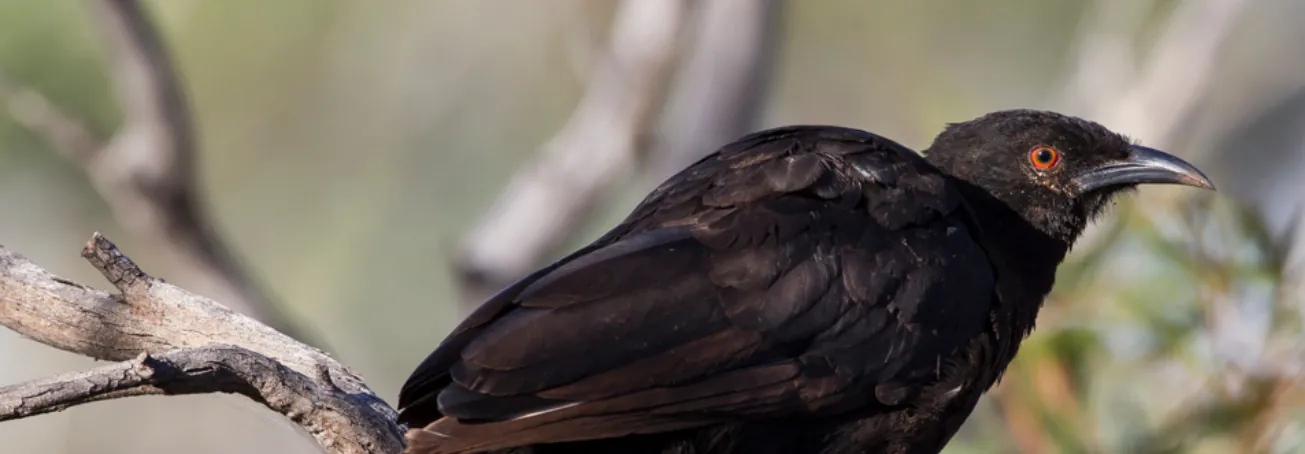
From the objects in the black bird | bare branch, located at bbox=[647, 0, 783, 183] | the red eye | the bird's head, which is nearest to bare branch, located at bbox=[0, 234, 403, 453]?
the black bird

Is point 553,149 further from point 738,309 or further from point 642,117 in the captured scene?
Answer: point 738,309

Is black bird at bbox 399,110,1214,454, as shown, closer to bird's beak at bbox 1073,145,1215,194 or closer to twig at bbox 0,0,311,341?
bird's beak at bbox 1073,145,1215,194

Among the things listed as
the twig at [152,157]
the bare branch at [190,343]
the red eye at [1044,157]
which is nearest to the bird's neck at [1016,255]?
the red eye at [1044,157]

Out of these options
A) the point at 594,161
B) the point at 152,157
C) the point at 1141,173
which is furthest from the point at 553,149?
the point at 1141,173

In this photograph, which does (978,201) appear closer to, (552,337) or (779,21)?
(552,337)

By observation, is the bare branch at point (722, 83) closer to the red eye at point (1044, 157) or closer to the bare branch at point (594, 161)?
the bare branch at point (594, 161)

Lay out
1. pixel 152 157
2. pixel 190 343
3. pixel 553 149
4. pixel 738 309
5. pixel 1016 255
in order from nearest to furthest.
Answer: pixel 738 309 → pixel 190 343 → pixel 1016 255 → pixel 152 157 → pixel 553 149
